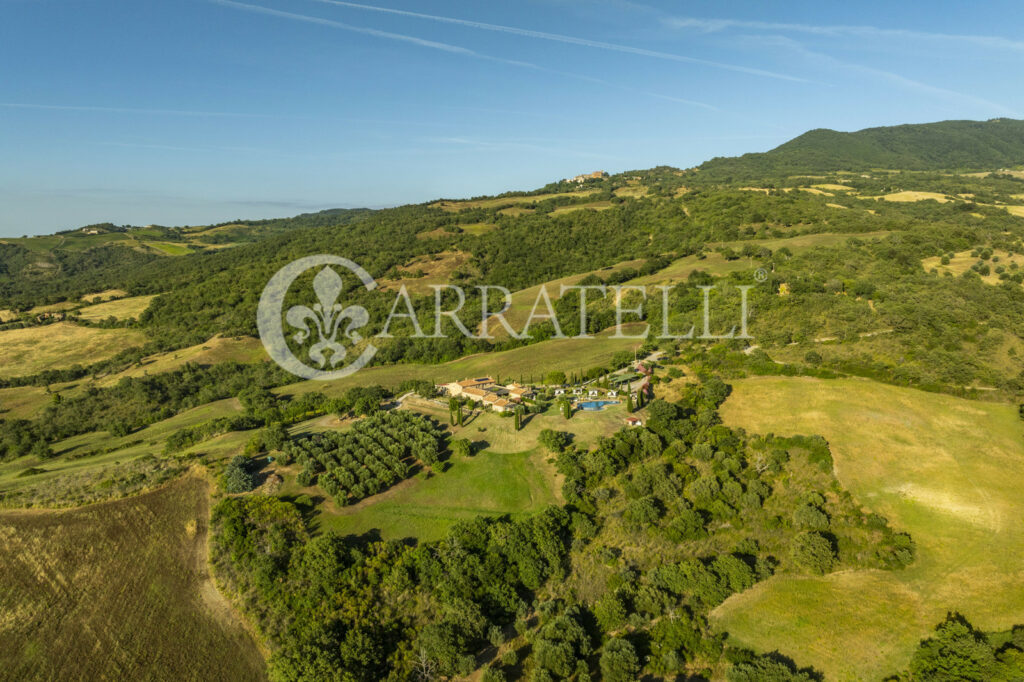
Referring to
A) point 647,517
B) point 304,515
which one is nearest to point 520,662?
point 647,517

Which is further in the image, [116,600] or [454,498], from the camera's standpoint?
[454,498]

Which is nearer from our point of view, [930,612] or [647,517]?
[930,612]

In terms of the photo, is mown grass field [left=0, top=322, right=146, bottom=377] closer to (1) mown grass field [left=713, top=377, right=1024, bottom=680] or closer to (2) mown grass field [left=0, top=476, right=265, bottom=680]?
(2) mown grass field [left=0, top=476, right=265, bottom=680]

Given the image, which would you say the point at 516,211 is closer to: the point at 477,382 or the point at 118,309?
the point at 118,309

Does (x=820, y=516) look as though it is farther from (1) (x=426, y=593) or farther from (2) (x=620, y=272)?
(2) (x=620, y=272)

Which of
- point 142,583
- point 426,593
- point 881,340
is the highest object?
point 881,340

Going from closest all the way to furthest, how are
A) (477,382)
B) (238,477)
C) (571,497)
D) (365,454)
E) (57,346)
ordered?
(238,477)
(571,497)
(365,454)
(477,382)
(57,346)

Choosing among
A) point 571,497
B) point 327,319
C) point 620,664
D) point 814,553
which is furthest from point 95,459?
point 327,319
